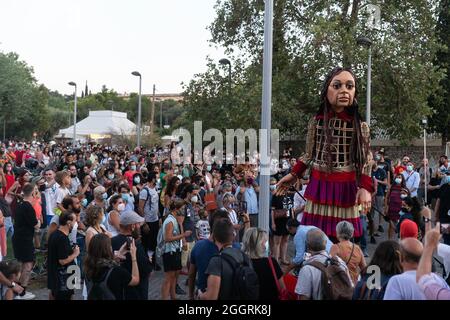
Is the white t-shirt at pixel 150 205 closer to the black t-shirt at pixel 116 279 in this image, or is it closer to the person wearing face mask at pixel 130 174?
the person wearing face mask at pixel 130 174

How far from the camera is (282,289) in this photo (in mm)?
4727

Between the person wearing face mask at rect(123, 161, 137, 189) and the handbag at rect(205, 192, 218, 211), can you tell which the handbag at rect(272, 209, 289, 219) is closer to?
the handbag at rect(205, 192, 218, 211)

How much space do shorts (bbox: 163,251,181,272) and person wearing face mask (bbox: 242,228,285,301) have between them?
2753mm

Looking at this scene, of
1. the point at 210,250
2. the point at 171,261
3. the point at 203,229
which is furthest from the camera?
the point at 203,229

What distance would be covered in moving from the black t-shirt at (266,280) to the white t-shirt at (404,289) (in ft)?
3.42

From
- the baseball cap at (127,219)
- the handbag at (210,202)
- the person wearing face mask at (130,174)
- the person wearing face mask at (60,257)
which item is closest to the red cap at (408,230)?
the baseball cap at (127,219)

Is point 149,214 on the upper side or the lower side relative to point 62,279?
upper

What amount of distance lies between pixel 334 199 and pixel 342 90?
1227mm

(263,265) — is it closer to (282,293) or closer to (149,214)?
(282,293)

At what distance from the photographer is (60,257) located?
20.0 ft

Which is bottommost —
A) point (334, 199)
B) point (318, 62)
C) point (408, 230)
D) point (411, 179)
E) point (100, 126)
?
point (411, 179)

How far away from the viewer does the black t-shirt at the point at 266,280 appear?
15.3 feet

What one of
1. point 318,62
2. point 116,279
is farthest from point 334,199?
point 318,62
